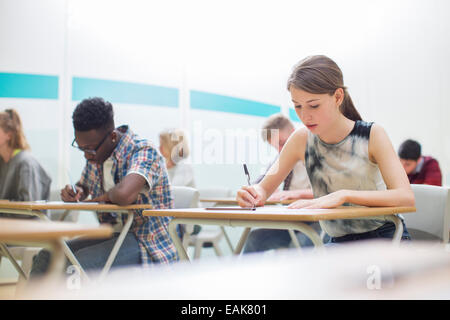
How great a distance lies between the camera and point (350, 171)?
1586 mm

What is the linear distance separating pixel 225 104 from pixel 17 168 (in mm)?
2599

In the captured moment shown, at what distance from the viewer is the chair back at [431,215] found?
1922 millimetres

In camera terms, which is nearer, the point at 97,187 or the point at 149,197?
the point at 149,197

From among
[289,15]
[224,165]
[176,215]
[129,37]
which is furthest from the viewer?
[289,15]

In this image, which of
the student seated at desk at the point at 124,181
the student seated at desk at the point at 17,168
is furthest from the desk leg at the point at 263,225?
the student seated at desk at the point at 17,168

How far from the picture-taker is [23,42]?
409 centimetres

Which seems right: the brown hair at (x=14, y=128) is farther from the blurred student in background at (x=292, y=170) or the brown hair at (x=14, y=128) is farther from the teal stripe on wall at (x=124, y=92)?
the blurred student in background at (x=292, y=170)

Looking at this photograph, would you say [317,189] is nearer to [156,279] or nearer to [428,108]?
[156,279]

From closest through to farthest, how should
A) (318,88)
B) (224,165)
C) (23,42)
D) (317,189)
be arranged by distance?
1. (318,88)
2. (317,189)
3. (23,42)
4. (224,165)

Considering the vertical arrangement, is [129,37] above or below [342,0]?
below

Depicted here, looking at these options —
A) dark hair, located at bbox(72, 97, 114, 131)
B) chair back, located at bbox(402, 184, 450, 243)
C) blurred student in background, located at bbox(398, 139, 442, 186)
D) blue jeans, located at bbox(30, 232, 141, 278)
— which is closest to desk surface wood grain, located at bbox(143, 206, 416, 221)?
blue jeans, located at bbox(30, 232, 141, 278)

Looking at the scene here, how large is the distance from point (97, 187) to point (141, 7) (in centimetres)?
298
